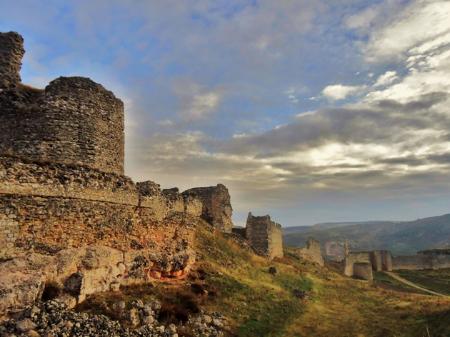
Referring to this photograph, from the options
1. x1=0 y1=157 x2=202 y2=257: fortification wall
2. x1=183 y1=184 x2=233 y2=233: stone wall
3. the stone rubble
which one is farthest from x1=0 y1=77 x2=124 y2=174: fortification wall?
x1=183 y1=184 x2=233 y2=233: stone wall

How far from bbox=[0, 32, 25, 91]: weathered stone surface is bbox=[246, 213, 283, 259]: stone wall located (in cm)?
2688

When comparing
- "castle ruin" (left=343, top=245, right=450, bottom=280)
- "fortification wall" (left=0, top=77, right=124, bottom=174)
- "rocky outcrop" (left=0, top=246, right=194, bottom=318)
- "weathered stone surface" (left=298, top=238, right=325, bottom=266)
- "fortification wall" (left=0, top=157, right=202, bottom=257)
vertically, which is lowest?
"castle ruin" (left=343, top=245, right=450, bottom=280)

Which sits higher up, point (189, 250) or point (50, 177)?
point (50, 177)

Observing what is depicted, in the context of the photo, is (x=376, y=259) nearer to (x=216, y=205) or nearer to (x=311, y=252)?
(x=311, y=252)

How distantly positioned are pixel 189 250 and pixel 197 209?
Answer: 13376 mm

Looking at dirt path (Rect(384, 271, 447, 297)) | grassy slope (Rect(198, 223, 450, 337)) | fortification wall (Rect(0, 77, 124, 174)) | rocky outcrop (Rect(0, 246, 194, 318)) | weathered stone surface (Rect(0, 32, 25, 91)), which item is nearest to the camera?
rocky outcrop (Rect(0, 246, 194, 318))

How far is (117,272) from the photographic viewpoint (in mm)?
14695

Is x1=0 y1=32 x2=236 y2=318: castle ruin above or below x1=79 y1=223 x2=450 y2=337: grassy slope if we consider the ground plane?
above

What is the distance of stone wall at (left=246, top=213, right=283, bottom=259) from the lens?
39.8 m

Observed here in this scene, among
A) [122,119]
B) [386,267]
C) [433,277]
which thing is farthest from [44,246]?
[386,267]

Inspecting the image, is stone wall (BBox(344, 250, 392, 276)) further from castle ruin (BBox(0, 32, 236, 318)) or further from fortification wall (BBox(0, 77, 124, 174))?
fortification wall (BBox(0, 77, 124, 174))

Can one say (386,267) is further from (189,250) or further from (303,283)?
(189,250)

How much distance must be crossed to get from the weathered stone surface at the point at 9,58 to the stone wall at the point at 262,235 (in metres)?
26.9

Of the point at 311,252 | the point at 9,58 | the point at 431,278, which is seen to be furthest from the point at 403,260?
the point at 9,58
